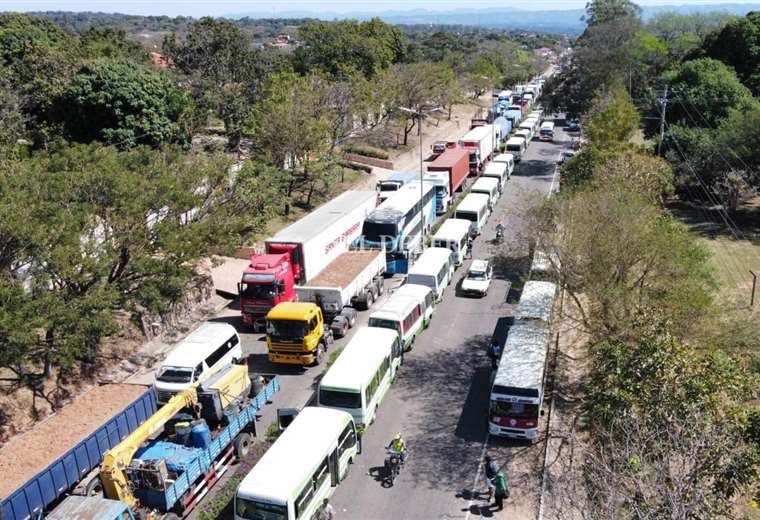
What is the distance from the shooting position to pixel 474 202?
38344 millimetres

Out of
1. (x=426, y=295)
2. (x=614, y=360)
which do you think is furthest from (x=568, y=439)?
(x=426, y=295)

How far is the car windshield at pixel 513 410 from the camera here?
18.7m

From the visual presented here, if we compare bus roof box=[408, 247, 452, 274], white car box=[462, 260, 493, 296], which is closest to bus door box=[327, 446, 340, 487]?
bus roof box=[408, 247, 452, 274]

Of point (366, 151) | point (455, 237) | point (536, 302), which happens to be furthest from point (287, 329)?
point (366, 151)

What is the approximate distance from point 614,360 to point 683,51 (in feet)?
244

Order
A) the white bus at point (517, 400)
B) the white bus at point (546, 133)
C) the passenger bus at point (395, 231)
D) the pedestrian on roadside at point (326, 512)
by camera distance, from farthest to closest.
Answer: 1. the white bus at point (546, 133)
2. the passenger bus at point (395, 231)
3. the white bus at point (517, 400)
4. the pedestrian on roadside at point (326, 512)

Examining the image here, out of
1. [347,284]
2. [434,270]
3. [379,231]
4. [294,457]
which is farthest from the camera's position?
[379,231]

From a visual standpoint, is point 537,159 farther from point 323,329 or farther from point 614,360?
point 614,360

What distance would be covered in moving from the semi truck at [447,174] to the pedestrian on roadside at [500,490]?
87.2 ft

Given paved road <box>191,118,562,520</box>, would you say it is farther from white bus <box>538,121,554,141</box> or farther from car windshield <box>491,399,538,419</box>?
white bus <box>538,121,554,141</box>

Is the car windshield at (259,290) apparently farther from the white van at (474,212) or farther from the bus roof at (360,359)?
the white van at (474,212)

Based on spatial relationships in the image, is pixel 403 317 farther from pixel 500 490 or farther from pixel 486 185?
pixel 486 185

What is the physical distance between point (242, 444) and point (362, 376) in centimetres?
383

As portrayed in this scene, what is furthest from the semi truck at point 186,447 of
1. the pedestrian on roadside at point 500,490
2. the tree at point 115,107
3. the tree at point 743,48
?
the tree at point 743,48
